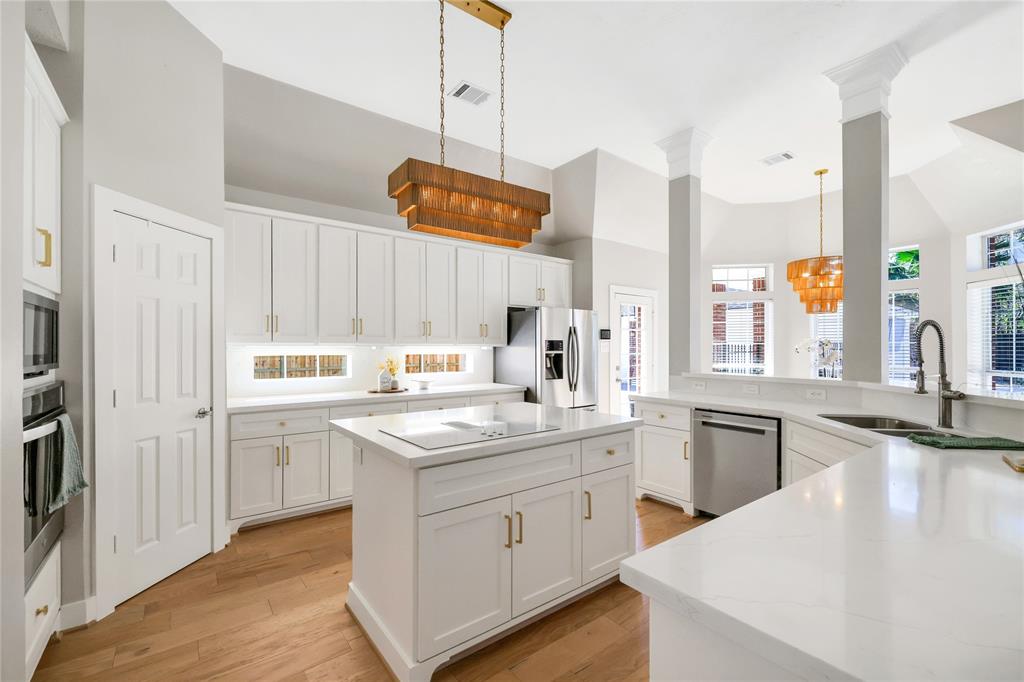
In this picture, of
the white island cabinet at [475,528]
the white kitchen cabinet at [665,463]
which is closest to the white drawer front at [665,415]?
the white kitchen cabinet at [665,463]

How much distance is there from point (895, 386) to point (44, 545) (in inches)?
174

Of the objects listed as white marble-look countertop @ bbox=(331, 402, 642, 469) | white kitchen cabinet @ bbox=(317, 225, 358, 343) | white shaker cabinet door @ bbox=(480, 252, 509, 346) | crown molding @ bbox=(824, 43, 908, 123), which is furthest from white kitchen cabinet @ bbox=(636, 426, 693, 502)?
white kitchen cabinet @ bbox=(317, 225, 358, 343)

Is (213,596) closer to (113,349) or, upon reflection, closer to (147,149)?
(113,349)

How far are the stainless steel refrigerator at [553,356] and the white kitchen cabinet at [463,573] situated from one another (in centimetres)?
289

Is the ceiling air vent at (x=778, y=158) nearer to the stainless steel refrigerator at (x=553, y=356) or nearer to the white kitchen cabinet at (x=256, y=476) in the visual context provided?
the stainless steel refrigerator at (x=553, y=356)

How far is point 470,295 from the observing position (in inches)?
192

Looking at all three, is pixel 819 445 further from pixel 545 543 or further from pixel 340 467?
pixel 340 467

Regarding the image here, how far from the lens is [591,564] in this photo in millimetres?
2385

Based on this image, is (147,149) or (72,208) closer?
→ (72,208)

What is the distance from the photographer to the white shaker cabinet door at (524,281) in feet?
17.2

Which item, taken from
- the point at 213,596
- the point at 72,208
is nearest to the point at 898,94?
the point at 72,208

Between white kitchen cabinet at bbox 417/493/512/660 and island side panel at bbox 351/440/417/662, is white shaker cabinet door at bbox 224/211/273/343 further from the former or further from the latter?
white kitchen cabinet at bbox 417/493/512/660

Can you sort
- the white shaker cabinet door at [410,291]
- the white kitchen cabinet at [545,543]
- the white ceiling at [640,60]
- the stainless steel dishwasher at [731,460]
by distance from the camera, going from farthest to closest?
the white shaker cabinet door at [410,291] < the stainless steel dishwasher at [731,460] < the white ceiling at [640,60] < the white kitchen cabinet at [545,543]

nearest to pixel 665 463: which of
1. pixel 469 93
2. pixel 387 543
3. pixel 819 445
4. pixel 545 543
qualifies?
pixel 819 445
